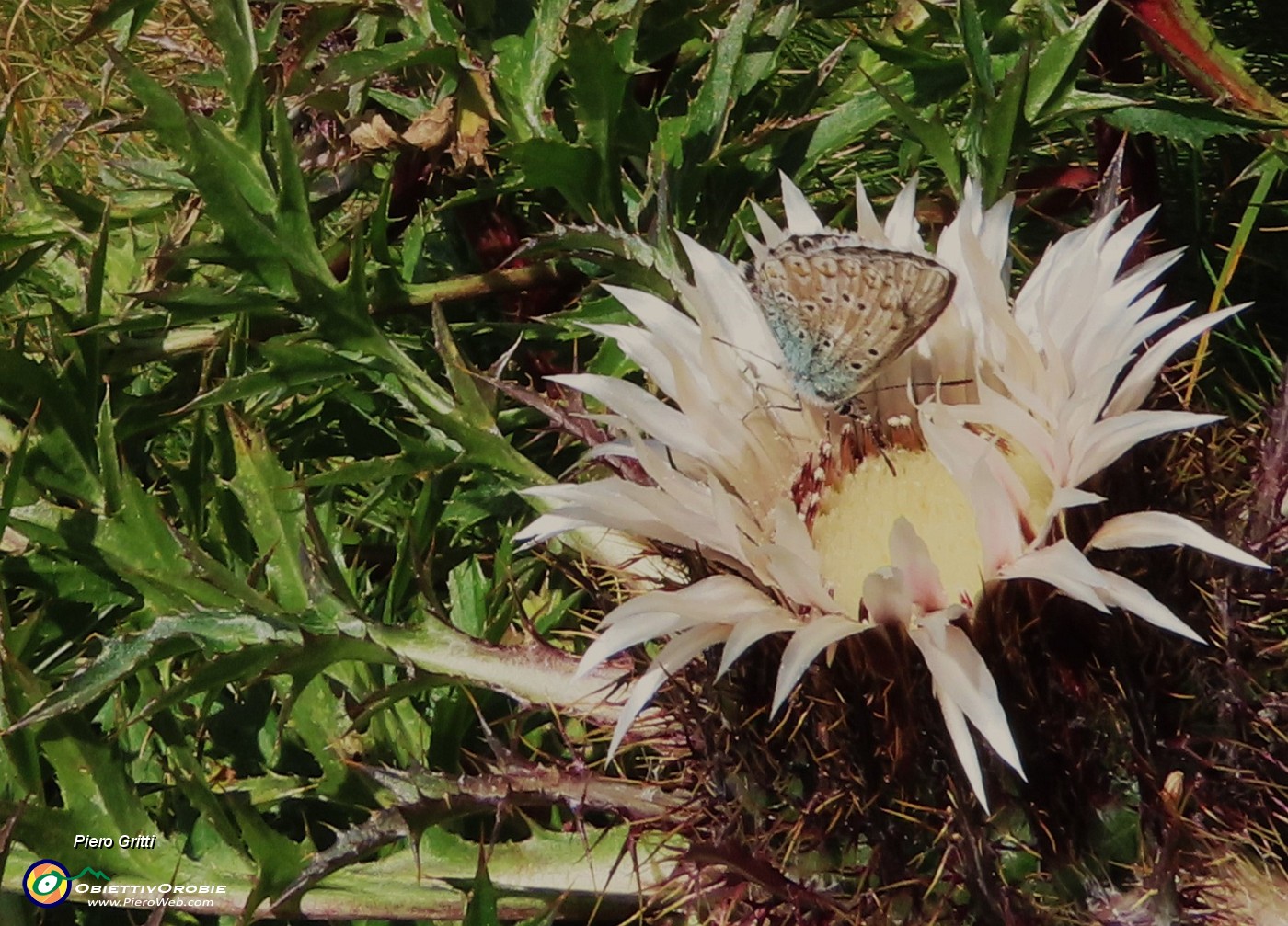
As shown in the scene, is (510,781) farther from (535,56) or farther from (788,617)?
(535,56)

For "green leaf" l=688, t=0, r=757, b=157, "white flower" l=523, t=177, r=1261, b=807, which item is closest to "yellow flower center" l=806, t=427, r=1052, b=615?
"white flower" l=523, t=177, r=1261, b=807

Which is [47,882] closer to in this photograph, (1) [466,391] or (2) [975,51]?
(1) [466,391]

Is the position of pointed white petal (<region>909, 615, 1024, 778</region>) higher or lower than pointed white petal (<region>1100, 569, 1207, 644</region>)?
lower

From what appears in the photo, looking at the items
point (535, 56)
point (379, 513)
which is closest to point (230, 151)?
point (535, 56)

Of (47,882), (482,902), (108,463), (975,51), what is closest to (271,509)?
(108,463)

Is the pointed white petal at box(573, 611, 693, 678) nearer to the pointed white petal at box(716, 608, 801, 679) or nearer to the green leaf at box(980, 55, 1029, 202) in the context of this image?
the pointed white petal at box(716, 608, 801, 679)

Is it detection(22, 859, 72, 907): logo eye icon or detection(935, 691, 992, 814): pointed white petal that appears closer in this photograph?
detection(935, 691, 992, 814): pointed white petal

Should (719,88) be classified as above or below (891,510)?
above
